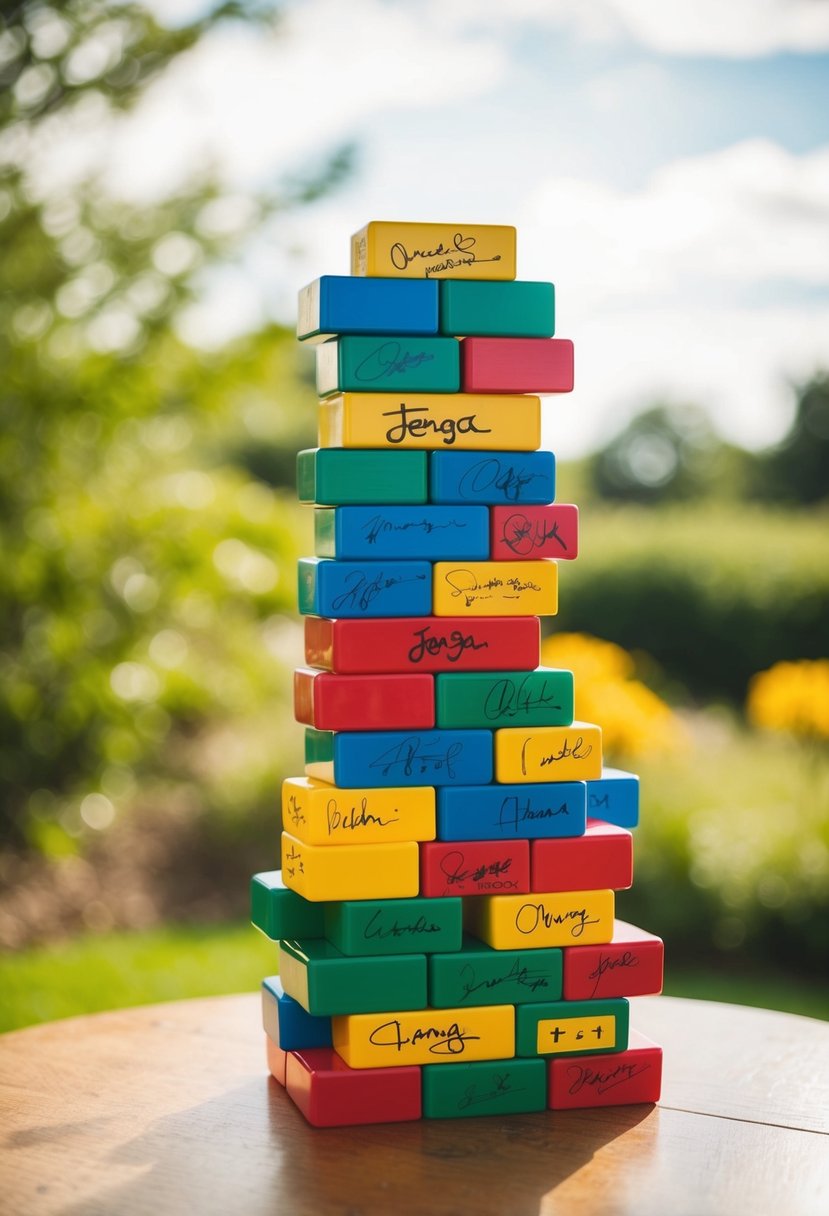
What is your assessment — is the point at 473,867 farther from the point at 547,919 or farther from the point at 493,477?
the point at 493,477

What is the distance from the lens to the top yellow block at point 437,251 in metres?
1.63

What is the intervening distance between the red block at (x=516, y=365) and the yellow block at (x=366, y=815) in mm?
544

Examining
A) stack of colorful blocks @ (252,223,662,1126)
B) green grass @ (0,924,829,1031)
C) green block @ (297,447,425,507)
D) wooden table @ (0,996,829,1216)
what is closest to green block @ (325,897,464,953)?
stack of colorful blocks @ (252,223,662,1126)

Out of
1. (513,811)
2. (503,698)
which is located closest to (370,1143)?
(513,811)

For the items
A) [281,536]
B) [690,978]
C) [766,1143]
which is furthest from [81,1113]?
[281,536]

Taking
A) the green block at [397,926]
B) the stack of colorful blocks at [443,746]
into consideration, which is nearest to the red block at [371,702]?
the stack of colorful blocks at [443,746]

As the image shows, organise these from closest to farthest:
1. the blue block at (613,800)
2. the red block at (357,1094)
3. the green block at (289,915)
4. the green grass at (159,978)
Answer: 1. the red block at (357,1094)
2. the green block at (289,915)
3. the blue block at (613,800)
4. the green grass at (159,978)

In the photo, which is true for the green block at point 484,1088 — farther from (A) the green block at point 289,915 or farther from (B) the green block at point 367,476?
Result: (B) the green block at point 367,476

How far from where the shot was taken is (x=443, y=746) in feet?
5.33

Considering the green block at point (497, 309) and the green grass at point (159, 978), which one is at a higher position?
the green block at point (497, 309)

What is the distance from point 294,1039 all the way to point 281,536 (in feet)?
13.2

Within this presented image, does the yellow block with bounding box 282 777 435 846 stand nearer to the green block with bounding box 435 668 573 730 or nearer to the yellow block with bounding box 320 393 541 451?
A: the green block with bounding box 435 668 573 730

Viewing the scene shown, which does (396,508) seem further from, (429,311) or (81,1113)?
(81,1113)

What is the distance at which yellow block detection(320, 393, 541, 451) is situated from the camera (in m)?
1.61
